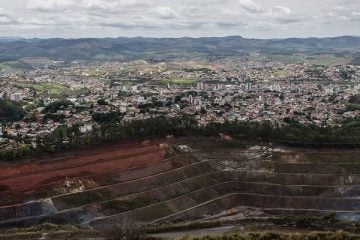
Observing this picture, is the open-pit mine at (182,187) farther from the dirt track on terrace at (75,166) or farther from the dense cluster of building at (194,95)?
the dense cluster of building at (194,95)

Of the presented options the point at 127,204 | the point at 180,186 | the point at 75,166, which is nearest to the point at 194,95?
the point at 180,186

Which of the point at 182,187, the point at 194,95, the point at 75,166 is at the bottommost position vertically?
the point at 182,187

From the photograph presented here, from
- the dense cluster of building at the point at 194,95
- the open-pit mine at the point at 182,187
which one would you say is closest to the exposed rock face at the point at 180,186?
the open-pit mine at the point at 182,187

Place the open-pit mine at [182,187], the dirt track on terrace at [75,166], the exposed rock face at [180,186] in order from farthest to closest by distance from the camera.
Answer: the dirt track on terrace at [75,166] < the exposed rock face at [180,186] < the open-pit mine at [182,187]

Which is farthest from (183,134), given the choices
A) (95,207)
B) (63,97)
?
(63,97)

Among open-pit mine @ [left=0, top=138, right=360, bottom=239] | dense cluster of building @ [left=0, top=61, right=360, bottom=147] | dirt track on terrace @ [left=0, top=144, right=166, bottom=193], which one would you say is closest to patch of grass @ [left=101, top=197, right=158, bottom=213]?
open-pit mine @ [left=0, top=138, right=360, bottom=239]

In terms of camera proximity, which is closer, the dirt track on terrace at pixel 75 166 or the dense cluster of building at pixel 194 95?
the dirt track on terrace at pixel 75 166

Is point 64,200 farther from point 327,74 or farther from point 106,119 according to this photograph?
point 327,74

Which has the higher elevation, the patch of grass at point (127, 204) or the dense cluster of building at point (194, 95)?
the dense cluster of building at point (194, 95)

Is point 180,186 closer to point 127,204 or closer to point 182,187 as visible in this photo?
point 182,187

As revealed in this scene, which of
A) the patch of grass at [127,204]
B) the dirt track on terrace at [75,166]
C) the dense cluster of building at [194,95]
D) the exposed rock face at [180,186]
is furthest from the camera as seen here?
the dense cluster of building at [194,95]

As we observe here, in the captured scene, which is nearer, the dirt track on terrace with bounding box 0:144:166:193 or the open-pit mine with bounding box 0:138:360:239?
the open-pit mine with bounding box 0:138:360:239

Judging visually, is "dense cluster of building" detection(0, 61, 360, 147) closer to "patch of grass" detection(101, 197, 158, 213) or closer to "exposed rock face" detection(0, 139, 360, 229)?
"exposed rock face" detection(0, 139, 360, 229)
